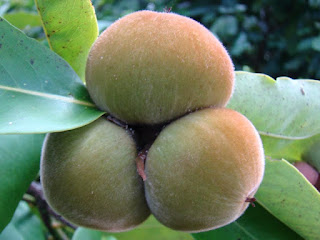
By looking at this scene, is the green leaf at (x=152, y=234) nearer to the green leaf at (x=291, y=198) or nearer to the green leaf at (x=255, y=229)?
the green leaf at (x=255, y=229)

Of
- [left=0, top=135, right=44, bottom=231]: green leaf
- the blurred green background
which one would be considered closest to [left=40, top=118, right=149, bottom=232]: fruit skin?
[left=0, top=135, right=44, bottom=231]: green leaf

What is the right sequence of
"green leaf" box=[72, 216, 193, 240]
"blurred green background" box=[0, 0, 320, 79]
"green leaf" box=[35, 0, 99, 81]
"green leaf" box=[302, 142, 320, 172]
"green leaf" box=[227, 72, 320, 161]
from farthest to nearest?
"blurred green background" box=[0, 0, 320, 79]
"green leaf" box=[72, 216, 193, 240]
"green leaf" box=[302, 142, 320, 172]
"green leaf" box=[227, 72, 320, 161]
"green leaf" box=[35, 0, 99, 81]

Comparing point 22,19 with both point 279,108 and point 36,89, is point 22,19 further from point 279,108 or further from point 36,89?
point 279,108

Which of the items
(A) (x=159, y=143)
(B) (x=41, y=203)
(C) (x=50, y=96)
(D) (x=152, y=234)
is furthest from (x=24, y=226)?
(A) (x=159, y=143)

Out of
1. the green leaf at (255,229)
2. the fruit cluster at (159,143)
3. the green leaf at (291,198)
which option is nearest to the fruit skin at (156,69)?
the fruit cluster at (159,143)

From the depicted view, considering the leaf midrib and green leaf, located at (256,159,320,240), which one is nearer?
the leaf midrib

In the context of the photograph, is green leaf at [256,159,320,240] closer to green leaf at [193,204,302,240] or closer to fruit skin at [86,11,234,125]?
green leaf at [193,204,302,240]

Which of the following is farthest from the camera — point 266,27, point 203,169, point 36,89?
point 266,27
